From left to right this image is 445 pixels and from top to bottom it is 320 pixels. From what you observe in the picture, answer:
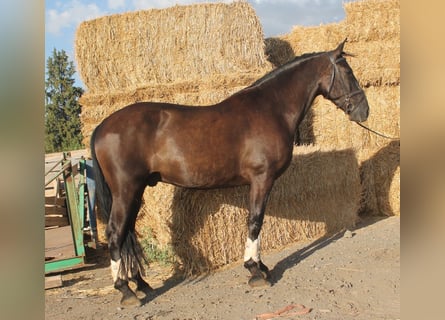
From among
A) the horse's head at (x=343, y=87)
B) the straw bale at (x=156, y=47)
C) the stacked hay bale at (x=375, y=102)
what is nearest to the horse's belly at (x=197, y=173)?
the horse's head at (x=343, y=87)

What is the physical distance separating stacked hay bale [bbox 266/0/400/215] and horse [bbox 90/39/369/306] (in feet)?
8.50

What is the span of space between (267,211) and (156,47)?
2.52 m

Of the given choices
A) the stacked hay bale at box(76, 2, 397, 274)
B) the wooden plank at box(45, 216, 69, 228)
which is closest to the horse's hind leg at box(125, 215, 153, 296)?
the stacked hay bale at box(76, 2, 397, 274)

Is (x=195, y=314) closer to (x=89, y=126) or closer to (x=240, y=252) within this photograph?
(x=240, y=252)

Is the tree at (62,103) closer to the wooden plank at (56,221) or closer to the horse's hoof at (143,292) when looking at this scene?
the wooden plank at (56,221)

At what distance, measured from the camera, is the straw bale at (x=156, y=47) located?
5.23 meters

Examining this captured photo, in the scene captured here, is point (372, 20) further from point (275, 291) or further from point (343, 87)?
point (275, 291)

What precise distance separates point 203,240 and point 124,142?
1.40 m

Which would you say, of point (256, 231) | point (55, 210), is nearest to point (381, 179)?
point (256, 231)

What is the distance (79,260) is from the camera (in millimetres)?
4125

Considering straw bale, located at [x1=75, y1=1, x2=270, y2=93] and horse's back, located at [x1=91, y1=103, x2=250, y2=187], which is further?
straw bale, located at [x1=75, y1=1, x2=270, y2=93]

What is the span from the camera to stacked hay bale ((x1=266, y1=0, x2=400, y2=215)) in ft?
20.6

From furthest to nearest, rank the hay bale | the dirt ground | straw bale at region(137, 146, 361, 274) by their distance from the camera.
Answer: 1. the hay bale
2. straw bale at region(137, 146, 361, 274)
3. the dirt ground

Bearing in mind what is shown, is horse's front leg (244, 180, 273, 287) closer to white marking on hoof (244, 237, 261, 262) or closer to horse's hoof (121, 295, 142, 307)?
white marking on hoof (244, 237, 261, 262)
